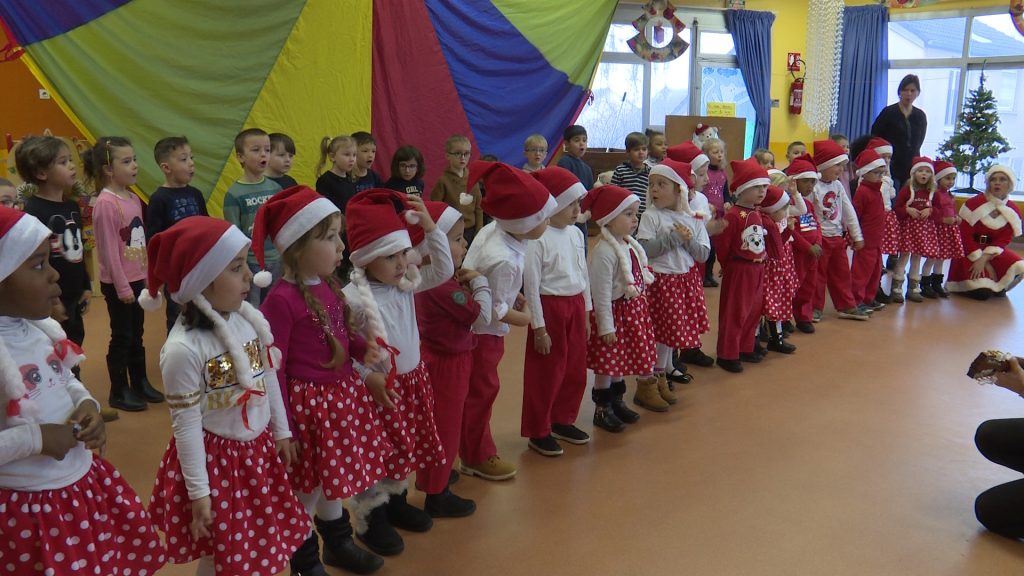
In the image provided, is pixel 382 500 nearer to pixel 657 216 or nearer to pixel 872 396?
pixel 657 216

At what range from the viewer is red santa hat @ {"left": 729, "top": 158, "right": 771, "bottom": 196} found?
4.17 metres

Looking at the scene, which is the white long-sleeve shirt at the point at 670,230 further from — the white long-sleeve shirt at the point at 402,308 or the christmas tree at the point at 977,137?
the christmas tree at the point at 977,137

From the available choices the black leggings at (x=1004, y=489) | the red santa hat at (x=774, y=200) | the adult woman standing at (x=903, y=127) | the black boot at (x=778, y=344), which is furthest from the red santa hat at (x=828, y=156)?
the black leggings at (x=1004, y=489)

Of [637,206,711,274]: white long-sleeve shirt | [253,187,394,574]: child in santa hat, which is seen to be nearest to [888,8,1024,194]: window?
[637,206,711,274]: white long-sleeve shirt

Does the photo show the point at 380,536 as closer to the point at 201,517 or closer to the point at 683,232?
the point at 201,517

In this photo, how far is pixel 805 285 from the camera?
5.15 m

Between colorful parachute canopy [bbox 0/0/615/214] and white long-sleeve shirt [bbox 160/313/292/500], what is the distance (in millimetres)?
2516

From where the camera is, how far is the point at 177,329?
5.64 ft

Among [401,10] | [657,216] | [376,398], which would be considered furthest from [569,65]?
[376,398]

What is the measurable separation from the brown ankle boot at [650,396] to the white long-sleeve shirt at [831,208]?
2.23 metres

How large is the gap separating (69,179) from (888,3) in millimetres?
10645

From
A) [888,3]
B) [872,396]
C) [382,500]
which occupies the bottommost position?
[872,396]

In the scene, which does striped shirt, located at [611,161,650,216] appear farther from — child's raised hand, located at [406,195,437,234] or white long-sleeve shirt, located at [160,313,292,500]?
white long-sleeve shirt, located at [160,313,292,500]

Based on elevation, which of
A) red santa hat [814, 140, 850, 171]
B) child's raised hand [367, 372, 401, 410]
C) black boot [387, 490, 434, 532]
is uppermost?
red santa hat [814, 140, 850, 171]
